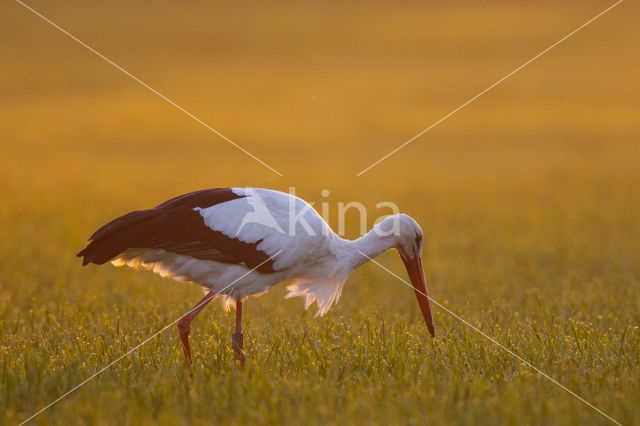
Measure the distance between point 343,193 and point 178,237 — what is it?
547 inches

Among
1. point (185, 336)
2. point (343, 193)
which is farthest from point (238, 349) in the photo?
point (343, 193)

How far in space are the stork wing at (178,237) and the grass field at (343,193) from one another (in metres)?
0.77

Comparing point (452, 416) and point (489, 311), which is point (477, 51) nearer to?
point (489, 311)

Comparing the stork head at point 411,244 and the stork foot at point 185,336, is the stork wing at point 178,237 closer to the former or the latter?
the stork foot at point 185,336

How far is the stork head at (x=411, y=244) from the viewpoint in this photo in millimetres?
Result: 7215

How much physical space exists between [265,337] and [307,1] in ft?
160

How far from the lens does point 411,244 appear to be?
7.33 m

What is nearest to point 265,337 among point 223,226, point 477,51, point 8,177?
point 223,226

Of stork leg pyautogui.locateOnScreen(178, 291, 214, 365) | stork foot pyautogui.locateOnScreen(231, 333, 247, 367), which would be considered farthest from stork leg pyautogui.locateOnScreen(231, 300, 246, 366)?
stork leg pyautogui.locateOnScreen(178, 291, 214, 365)

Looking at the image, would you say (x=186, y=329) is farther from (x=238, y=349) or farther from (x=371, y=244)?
(x=371, y=244)

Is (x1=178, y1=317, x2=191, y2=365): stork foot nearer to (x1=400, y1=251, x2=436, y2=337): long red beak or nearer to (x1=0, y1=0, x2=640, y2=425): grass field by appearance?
(x1=0, y1=0, x2=640, y2=425): grass field

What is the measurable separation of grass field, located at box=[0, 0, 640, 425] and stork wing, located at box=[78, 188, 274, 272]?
0.77m

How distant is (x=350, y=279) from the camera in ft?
38.1

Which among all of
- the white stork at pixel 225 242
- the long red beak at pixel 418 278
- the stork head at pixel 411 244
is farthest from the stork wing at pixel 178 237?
the long red beak at pixel 418 278
